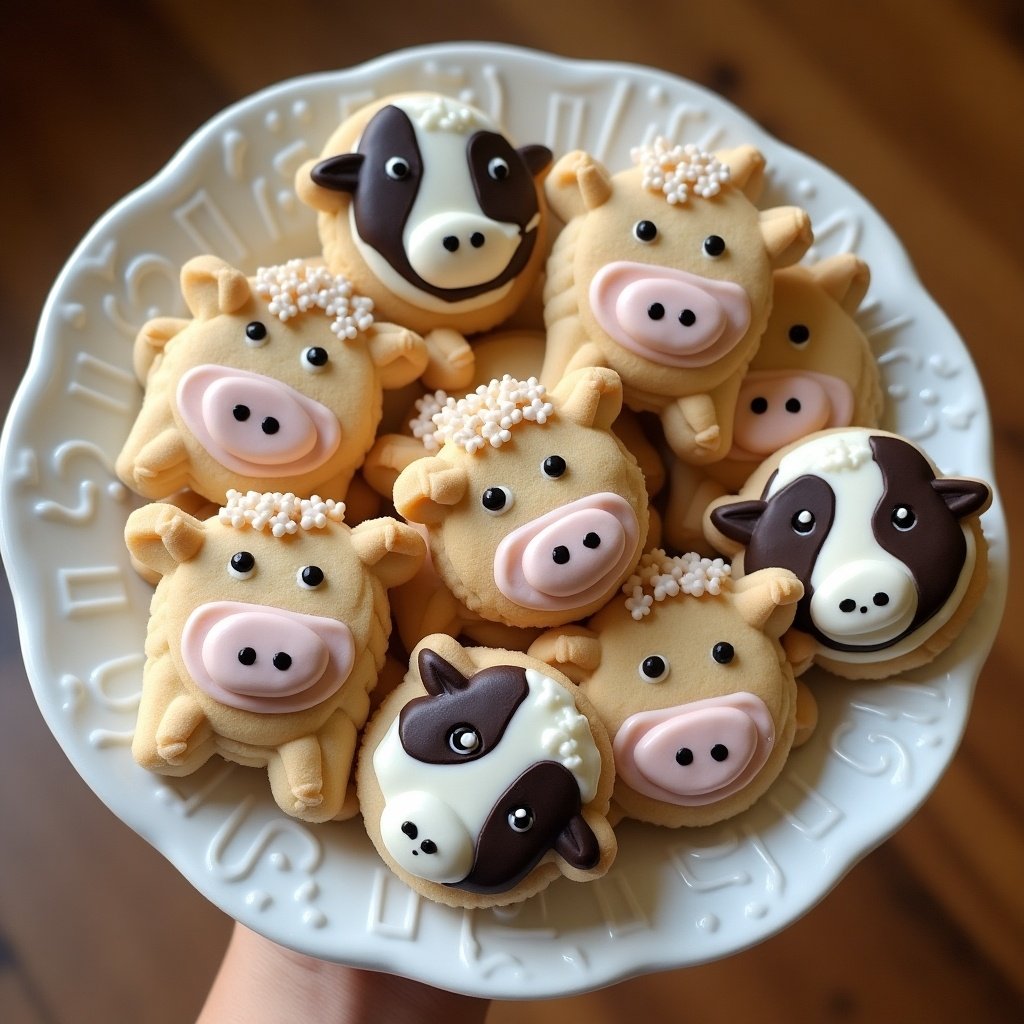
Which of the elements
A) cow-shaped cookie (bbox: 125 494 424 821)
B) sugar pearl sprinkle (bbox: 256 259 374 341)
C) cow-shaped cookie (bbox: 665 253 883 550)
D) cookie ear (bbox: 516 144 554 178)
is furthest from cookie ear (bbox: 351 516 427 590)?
cookie ear (bbox: 516 144 554 178)

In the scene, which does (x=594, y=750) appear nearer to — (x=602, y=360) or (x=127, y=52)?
(x=602, y=360)

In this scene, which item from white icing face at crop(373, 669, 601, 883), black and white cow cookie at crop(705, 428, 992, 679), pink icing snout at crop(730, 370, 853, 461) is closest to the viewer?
white icing face at crop(373, 669, 601, 883)

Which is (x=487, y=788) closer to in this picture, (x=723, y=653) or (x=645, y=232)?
(x=723, y=653)

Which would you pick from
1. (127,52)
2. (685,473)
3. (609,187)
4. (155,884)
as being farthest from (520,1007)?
(127,52)

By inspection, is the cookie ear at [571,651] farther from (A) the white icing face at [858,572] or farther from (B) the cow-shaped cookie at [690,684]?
(A) the white icing face at [858,572]

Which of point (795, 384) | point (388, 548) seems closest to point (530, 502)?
point (388, 548)

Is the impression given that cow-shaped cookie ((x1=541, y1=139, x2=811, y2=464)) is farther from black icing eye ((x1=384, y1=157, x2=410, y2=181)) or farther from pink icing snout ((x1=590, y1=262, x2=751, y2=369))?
black icing eye ((x1=384, y1=157, x2=410, y2=181))

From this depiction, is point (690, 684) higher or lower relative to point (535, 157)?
lower
